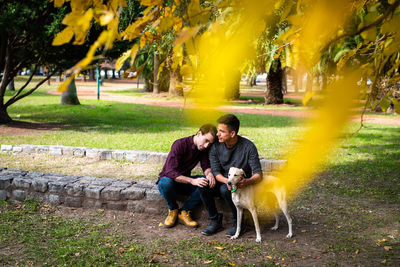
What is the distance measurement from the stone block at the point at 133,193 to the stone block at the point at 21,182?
1342mm

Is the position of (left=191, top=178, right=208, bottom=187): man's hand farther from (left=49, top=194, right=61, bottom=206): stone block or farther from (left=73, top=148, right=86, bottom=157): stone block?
(left=73, top=148, right=86, bottom=157): stone block

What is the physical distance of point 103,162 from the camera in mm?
8109

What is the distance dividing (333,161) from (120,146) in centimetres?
469

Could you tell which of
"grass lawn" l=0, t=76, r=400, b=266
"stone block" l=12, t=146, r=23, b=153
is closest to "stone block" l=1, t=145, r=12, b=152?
"stone block" l=12, t=146, r=23, b=153

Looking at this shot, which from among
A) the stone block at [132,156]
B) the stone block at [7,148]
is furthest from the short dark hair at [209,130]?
the stone block at [7,148]

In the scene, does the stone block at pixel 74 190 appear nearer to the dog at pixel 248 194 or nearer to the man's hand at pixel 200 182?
the man's hand at pixel 200 182

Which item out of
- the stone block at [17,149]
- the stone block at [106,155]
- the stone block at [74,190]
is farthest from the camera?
the stone block at [17,149]

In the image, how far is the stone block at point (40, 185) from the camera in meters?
5.38

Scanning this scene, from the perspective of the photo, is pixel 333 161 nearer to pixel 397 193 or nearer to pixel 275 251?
pixel 397 193

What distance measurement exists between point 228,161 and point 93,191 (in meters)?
1.84

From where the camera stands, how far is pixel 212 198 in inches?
180

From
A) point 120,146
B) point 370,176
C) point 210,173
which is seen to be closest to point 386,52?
point 210,173

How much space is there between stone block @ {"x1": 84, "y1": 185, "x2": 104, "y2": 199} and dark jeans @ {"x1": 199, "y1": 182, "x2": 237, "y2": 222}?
1.44 metres

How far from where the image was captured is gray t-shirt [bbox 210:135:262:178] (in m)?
4.28
